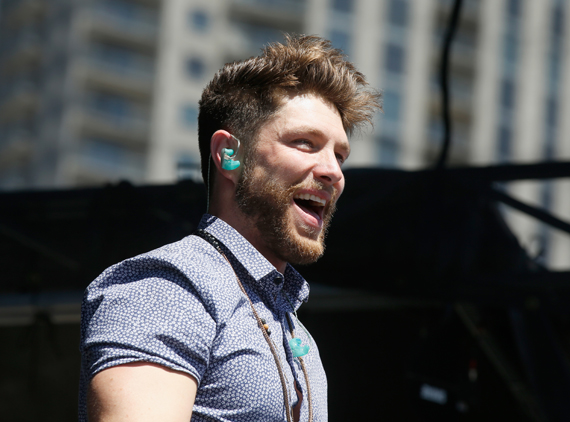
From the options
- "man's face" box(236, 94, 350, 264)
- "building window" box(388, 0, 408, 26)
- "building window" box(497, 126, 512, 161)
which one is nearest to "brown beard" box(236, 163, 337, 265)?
"man's face" box(236, 94, 350, 264)

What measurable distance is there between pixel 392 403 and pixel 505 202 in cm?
166

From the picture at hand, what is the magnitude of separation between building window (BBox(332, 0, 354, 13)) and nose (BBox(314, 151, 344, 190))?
154ft

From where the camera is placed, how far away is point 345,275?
3.91m

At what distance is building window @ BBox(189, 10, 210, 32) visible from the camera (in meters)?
46.3

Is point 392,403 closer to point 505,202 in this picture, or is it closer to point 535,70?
point 505,202

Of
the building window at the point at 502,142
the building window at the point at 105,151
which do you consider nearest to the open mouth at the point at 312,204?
the building window at the point at 105,151

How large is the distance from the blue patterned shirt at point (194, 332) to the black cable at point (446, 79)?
2.38 m

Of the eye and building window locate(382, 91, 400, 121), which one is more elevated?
the eye

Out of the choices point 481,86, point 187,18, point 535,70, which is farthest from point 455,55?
point 187,18

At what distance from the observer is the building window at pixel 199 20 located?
46.3 meters

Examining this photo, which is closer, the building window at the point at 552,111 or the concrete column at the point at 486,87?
the concrete column at the point at 486,87

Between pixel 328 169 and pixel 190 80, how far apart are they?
4502 cm

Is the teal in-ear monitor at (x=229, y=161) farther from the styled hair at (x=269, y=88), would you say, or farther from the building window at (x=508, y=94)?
the building window at (x=508, y=94)

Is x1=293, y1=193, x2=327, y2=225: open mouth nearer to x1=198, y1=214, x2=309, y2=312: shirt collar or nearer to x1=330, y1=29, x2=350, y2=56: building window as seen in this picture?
x1=198, y1=214, x2=309, y2=312: shirt collar
